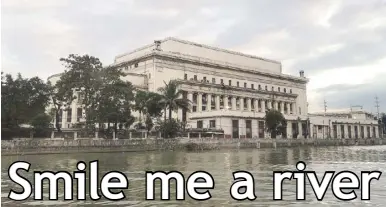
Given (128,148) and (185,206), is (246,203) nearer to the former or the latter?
(185,206)

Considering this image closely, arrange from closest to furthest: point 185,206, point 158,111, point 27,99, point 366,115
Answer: point 185,206
point 27,99
point 158,111
point 366,115

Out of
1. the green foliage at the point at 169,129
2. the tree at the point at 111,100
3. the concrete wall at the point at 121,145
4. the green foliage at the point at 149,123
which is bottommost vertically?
the concrete wall at the point at 121,145

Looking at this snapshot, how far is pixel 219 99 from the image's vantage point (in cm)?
9531

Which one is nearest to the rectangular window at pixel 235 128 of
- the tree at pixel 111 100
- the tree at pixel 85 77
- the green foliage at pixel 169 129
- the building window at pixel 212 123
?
the building window at pixel 212 123

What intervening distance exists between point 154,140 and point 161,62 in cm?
3720

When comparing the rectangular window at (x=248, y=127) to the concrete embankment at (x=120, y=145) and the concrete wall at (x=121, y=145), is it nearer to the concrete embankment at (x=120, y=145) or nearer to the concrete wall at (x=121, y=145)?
the concrete wall at (x=121, y=145)

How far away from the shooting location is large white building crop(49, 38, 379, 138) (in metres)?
83.7

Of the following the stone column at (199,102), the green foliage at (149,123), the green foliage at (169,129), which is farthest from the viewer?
the stone column at (199,102)

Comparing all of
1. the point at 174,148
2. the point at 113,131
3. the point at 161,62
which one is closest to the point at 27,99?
the point at 113,131

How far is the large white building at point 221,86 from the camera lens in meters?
83.7

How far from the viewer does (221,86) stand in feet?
311

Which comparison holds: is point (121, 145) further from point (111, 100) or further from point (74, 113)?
point (74, 113)

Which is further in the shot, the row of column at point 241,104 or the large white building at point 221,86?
the row of column at point 241,104

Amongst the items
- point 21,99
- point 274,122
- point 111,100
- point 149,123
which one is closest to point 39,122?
point 21,99
